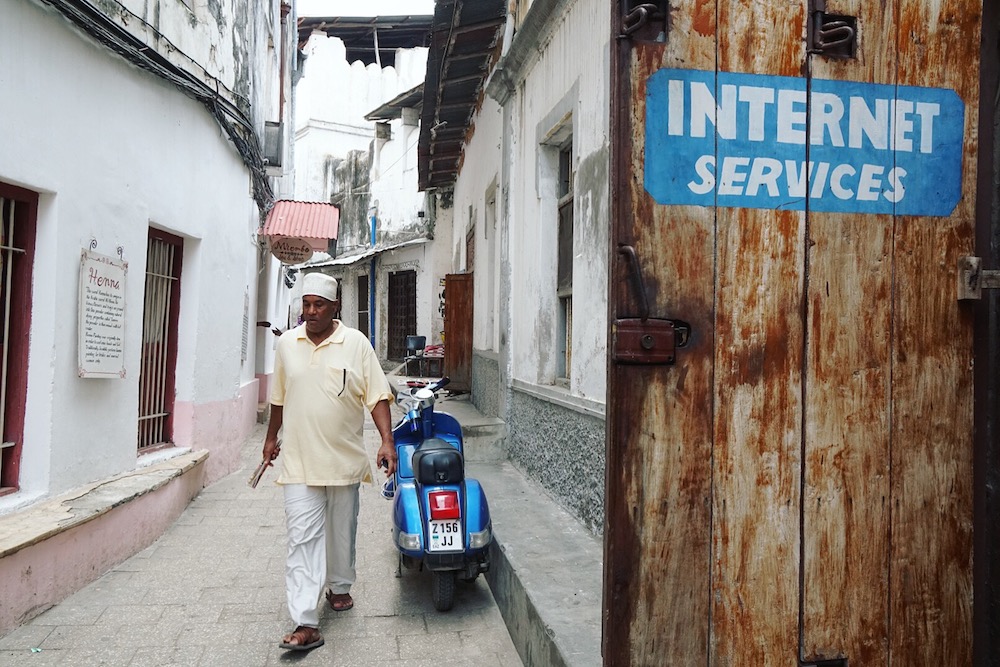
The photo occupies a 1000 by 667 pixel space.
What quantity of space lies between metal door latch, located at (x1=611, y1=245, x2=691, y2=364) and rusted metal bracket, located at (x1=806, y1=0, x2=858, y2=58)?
72cm

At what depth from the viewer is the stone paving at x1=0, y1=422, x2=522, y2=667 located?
11.8 ft

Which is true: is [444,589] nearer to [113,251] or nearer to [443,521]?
[443,521]

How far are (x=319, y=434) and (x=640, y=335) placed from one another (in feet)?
7.99

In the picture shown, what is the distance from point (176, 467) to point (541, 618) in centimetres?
382

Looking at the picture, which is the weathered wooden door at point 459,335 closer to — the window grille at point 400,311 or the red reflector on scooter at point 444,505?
the red reflector on scooter at point 444,505

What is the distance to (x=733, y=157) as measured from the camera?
6.16ft

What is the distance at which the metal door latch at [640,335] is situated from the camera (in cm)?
180

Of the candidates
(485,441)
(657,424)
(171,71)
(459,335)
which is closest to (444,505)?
(657,424)

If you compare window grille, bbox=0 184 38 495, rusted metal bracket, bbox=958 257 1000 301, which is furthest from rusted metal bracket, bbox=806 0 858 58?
window grille, bbox=0 184 38 495

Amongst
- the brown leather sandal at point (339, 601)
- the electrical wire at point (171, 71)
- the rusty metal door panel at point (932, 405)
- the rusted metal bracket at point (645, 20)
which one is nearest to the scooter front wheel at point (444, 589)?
the brown leather sandal at point (339, 601)

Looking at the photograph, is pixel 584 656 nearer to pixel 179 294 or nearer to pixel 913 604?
pixel 913 604

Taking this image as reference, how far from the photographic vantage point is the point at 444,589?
411cm

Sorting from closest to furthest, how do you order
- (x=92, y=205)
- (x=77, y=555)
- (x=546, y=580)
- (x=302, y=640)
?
(x=302, y=640)
(x=546, y=580)
(x=77, y=555)
(x=92, y=205)

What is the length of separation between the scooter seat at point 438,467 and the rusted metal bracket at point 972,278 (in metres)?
2.72
